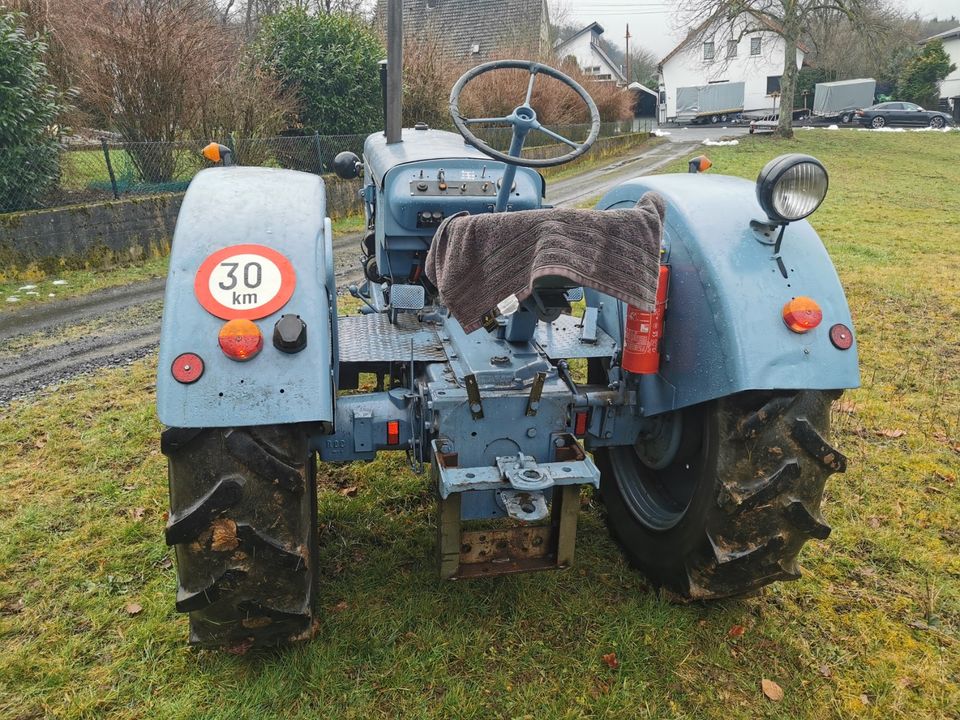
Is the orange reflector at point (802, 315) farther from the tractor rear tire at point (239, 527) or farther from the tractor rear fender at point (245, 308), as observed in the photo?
the tractor rear tire at point (239, 527)

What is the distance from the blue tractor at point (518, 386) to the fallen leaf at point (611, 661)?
0.37 meters

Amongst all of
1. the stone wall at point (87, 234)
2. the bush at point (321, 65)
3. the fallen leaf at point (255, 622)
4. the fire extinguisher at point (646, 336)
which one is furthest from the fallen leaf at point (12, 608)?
the bush at point (321, 65)

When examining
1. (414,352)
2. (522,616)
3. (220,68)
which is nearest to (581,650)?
(522,616)

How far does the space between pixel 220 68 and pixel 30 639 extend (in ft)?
38.0

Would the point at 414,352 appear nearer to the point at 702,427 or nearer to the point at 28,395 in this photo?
the point at 702,427

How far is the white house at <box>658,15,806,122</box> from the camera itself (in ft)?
153

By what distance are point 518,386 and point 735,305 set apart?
0.81 meters

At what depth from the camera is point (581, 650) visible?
275cm

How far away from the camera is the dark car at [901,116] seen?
3488 centimetres

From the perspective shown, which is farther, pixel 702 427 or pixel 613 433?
pixel 613 433

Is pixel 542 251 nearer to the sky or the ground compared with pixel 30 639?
nearer to the sky

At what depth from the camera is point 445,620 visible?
2.87 metres

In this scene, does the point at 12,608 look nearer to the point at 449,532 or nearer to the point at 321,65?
the point at 449,532

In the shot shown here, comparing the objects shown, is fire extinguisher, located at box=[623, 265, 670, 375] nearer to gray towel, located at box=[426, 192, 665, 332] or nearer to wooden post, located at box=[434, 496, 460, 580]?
gray towel, located at box=[426, 192, 665, 332]
